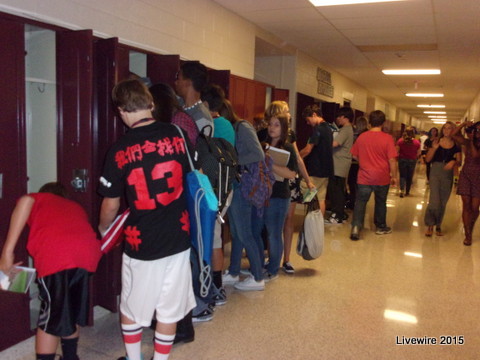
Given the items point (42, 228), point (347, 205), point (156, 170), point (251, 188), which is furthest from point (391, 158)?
Answer: point (42, 228)

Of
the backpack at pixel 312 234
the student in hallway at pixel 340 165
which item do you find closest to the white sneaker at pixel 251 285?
the backpack at pixel 312 234

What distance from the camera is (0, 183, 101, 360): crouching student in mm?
1889

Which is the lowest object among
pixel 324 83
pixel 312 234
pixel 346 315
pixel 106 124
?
pixel 346 315

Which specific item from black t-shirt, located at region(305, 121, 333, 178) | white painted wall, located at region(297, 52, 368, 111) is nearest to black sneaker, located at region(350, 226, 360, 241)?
black t-shirt, located at region(305, 121, 333, 178)

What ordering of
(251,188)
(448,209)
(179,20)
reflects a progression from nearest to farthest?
(251,188) → (179,20) → (448,209)

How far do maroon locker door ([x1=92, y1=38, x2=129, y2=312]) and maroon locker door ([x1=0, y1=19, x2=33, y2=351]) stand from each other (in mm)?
448

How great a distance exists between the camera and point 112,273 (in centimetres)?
277

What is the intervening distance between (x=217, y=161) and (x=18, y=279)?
47.4 inches

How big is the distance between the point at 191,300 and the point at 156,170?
692mm

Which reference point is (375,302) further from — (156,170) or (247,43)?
(247,43)

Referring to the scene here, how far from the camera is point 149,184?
1824mm

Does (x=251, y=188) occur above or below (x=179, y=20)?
below

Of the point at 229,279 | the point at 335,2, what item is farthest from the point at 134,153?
the point at 335,2

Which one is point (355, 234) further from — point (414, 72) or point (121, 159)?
point (414, 72)
